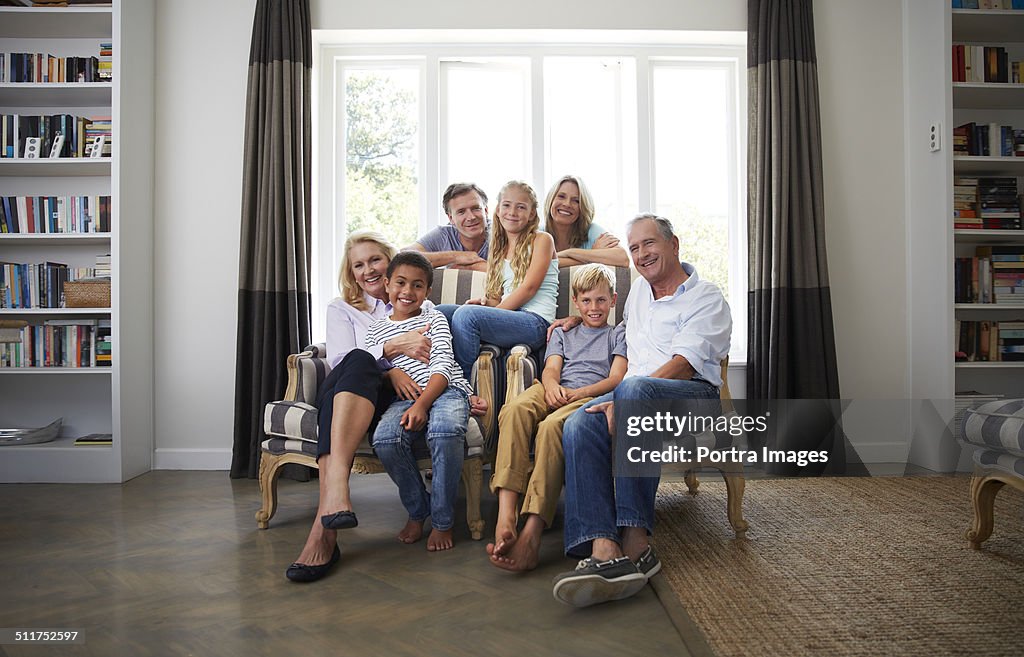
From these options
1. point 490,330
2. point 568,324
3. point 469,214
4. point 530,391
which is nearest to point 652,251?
point 568,324

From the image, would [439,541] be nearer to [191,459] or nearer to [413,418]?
[413,418]

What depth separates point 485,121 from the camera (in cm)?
420

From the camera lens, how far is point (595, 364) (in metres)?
2.57

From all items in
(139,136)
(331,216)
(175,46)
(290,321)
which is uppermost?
(175,46)

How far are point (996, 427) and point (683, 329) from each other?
0.86 m

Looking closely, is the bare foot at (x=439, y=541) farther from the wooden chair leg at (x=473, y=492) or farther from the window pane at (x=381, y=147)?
the window pane at (x=381, y=147)

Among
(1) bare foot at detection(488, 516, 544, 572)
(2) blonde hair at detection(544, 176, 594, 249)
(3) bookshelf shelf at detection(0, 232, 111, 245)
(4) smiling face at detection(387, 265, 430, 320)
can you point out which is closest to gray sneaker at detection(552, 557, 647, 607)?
(1) bare foot at detection(488, 516, 544, 572)

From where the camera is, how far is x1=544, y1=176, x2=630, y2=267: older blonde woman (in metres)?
3.48

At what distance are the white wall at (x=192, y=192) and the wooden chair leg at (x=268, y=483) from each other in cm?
137

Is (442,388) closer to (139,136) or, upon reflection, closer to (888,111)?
(139,136)

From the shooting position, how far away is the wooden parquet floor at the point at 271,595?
5.44 feet

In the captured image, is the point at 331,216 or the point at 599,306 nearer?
the point at 599,306

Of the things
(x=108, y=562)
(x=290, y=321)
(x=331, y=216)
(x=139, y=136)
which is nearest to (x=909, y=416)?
(x=108, y=562)

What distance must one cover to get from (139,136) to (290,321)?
1.26m
